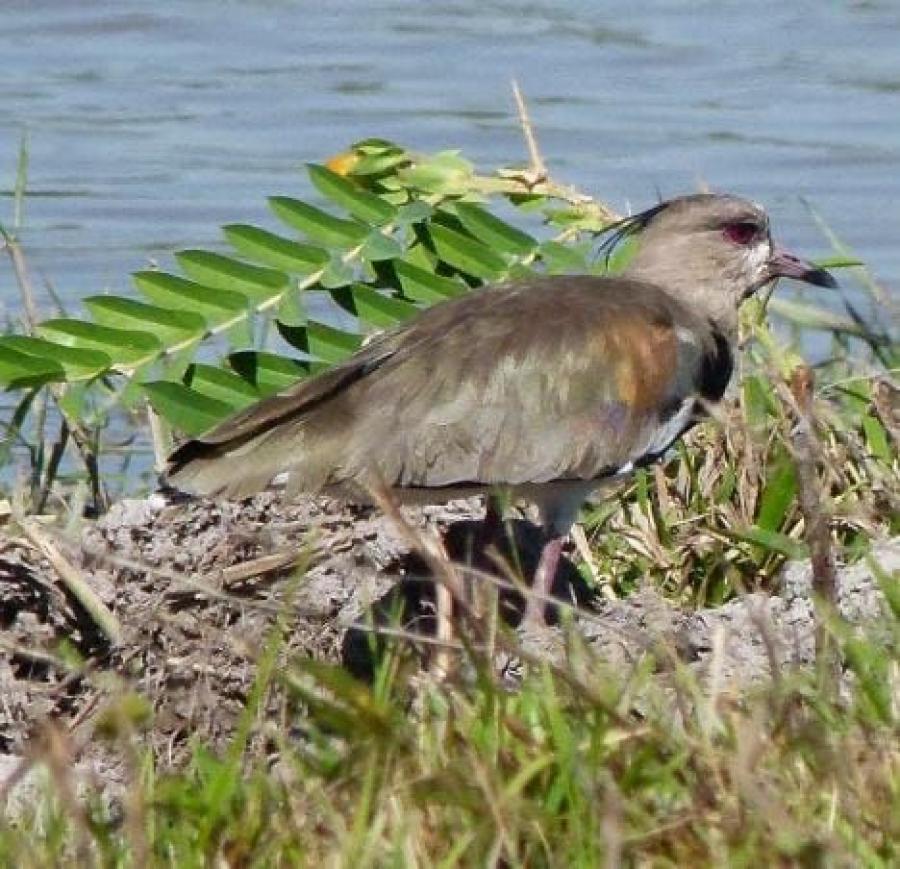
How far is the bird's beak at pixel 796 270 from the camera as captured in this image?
6.62 meters

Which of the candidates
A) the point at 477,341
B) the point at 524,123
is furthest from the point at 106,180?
the point at 477,341

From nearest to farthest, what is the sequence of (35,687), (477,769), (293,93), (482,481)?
(477,769), (35,687), (482,481), (293,93)

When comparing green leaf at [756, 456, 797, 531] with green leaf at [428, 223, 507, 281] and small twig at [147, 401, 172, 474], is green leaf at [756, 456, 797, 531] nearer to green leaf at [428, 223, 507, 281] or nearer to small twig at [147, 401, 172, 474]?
green leaf at [428, 223, 507, 281]

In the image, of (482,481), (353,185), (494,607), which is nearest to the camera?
(494,607)

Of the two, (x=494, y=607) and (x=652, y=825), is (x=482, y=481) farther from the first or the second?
(x=652, y=825)

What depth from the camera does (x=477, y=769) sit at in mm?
3463

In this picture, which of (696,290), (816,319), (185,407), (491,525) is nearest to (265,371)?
(185,407)

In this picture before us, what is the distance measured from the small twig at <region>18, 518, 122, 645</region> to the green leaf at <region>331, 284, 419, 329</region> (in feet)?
3.95

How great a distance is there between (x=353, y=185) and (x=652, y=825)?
313cm

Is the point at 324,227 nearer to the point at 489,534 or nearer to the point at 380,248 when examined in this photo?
the point at 380,248

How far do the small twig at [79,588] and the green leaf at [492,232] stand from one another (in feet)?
4.99

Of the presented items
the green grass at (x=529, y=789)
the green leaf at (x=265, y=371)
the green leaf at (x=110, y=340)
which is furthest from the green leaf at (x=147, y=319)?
the green grass at (x=529, y=789)

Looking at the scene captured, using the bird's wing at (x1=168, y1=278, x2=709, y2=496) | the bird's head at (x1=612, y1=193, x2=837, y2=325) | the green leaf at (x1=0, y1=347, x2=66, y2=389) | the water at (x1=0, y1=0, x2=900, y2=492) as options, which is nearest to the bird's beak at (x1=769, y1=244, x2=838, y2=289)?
the bird's head at (x1=612, y1=193, x2=837, y2=325)

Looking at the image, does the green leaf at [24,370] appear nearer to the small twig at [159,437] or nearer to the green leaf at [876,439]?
the small twig at [159,437]
